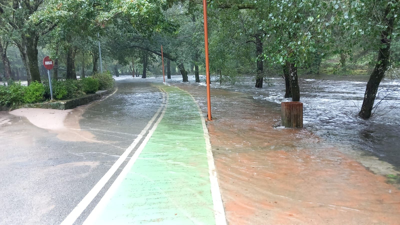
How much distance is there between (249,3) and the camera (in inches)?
463

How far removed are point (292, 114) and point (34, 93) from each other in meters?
10.2

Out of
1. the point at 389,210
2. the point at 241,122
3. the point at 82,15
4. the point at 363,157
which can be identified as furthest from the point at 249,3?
the point at 389,210

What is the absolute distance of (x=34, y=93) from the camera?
12312 millimetres

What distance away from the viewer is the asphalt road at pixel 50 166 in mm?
4055

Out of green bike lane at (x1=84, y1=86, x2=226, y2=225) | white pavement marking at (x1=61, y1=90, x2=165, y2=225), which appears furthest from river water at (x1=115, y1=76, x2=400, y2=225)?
white pavement marking at (x1=61, y1=90, x2=165, y2=225)

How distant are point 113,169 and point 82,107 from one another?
353 inches

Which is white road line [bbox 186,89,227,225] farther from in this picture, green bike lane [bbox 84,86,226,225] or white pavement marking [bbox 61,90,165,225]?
white pavement marking [bbox 61,90,165,225]

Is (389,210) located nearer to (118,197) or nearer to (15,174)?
(118,197)

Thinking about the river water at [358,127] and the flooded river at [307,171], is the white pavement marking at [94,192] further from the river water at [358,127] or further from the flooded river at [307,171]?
the river water at [358,127]

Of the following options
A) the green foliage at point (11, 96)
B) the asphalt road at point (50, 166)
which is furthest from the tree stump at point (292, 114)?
the green foliage at point (11, 96)

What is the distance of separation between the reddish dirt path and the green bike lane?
0.27 meters

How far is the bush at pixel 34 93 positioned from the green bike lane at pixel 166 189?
23.9 ft

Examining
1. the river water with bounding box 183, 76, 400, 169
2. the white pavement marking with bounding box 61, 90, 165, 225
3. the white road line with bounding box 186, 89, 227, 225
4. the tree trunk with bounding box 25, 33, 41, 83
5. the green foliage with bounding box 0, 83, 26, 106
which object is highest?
the tree trunk with bounding box 25, 33, 41, 83

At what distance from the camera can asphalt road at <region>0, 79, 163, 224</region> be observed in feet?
13.3
